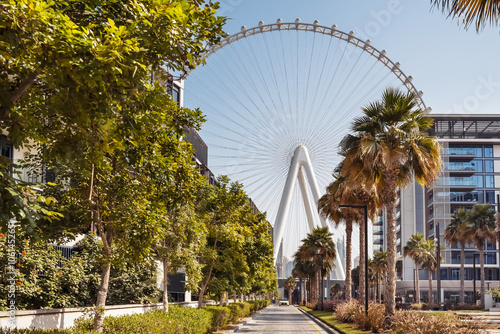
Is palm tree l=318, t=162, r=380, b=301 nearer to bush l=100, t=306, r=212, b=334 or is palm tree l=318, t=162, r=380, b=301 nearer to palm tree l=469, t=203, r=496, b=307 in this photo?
bush l=100, t=306, r=212, b=334

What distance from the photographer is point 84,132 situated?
29.5ft

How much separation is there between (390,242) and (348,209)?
19964 mm

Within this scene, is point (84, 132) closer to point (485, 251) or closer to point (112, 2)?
point (112, 2)

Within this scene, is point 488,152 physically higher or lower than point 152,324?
higher

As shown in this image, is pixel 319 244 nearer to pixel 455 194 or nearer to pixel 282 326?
pixel 282 326

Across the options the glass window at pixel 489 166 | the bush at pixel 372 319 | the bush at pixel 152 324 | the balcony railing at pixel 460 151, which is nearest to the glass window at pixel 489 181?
the glass window at pixel 489 166

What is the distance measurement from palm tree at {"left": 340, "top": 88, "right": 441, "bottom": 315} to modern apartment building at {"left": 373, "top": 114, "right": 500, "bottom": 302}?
8921 cm

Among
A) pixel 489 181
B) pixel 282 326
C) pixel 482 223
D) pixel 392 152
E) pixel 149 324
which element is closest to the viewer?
pixel 149 324

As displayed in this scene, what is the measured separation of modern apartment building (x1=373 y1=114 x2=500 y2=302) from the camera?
12062cm

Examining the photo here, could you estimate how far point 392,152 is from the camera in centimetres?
2881

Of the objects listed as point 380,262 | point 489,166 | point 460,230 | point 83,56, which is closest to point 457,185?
point 489,166

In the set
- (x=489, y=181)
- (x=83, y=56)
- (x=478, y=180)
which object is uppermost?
(x=478, y=180)

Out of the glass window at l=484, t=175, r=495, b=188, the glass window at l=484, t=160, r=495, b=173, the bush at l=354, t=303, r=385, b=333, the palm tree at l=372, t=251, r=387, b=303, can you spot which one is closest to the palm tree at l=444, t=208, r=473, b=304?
the palm tree at l=372, t=251, r=387, b=303

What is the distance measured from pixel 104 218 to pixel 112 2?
10189 millimetres
